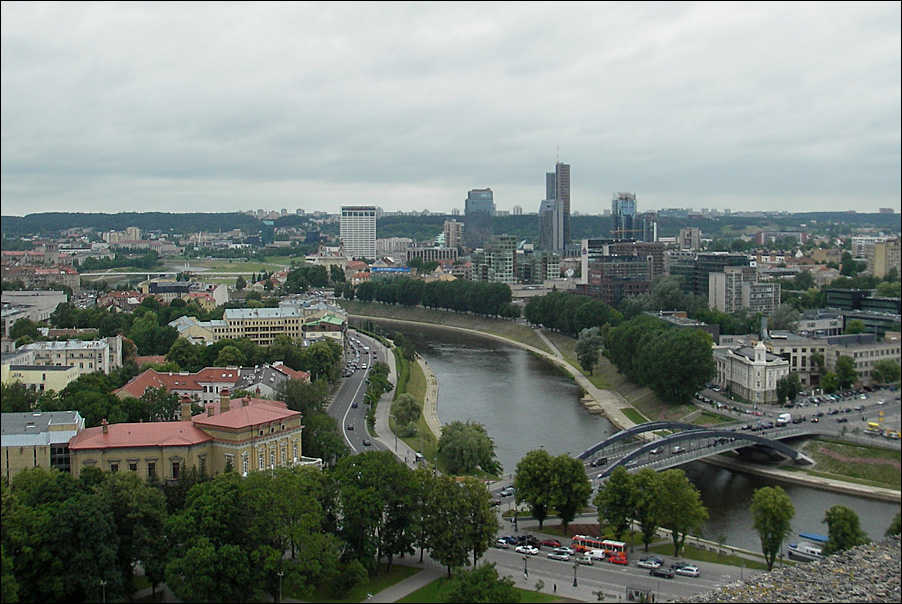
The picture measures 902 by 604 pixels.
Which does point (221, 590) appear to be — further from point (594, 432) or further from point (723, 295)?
point (723, 295)

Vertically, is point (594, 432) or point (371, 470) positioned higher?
point (371, 470)

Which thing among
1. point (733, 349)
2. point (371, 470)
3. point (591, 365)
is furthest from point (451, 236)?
point (371, 470)

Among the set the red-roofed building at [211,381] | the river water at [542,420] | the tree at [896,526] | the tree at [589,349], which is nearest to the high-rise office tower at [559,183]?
the river water at [542,420]

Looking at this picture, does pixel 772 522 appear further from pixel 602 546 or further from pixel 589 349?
pixel 589 349

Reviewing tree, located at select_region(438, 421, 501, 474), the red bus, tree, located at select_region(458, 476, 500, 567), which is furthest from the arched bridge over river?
tree, located at select_region(458, 476, 500, 567)

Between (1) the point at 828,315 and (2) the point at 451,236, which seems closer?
(1) the point at 828,315

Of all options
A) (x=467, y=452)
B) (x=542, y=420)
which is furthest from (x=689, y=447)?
(x=542, y=420)

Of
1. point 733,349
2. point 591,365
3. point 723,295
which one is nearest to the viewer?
point 733,349

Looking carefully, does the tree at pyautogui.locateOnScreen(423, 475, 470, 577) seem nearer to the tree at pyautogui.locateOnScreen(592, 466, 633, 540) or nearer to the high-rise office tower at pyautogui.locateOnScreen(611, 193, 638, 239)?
the tree at pyautogui.locateOnScreen(592, 466, 633, 540)
